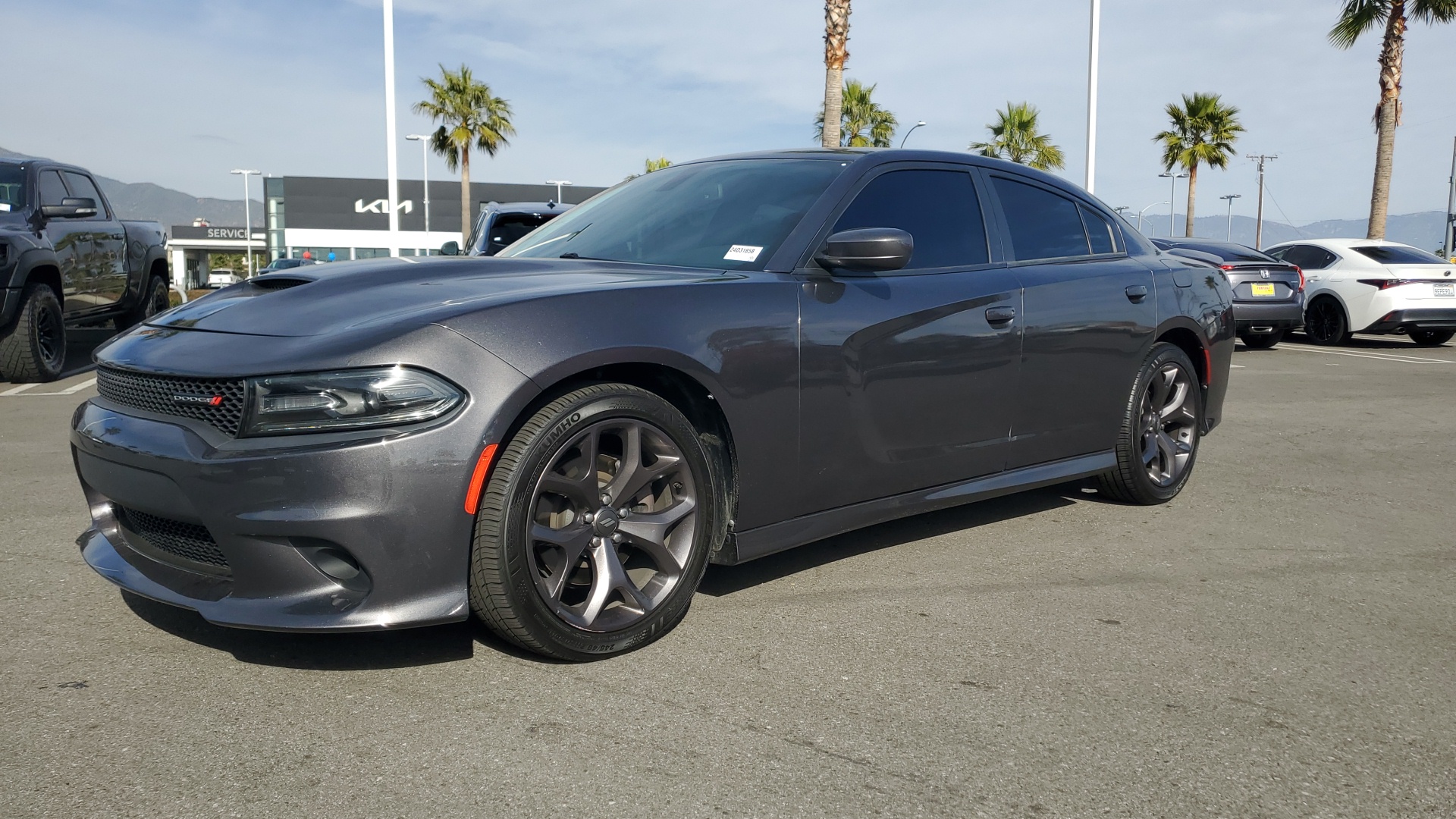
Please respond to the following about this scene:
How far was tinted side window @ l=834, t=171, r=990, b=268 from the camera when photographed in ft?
13.0

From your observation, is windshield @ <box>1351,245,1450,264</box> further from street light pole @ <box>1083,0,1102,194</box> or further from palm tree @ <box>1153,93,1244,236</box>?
palm tree @ <box>1153,93,1244,236</box>

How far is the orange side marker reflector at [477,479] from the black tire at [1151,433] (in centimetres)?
310

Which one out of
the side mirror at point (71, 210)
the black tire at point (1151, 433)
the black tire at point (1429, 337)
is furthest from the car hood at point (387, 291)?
the black tire at point (1429, 337)

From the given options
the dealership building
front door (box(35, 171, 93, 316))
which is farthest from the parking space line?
the dealership building

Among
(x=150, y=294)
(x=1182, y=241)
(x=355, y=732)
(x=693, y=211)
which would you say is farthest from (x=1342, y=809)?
(x=1182, y=241)

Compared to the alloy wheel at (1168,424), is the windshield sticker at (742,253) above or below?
above

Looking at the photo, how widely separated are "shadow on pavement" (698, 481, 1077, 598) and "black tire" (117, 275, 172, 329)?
30.9 ft

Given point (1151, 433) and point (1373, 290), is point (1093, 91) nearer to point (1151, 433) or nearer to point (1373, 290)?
point (1373, 290)

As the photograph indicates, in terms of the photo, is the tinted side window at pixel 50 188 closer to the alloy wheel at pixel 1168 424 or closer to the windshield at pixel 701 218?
the windshield at pixel 701 218

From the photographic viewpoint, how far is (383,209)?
207 ft

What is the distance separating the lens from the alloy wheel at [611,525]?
298 cm

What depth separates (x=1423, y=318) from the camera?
1471cm

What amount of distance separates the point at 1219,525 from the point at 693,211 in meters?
2.67

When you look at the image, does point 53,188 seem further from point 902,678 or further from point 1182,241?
point 1182,241
